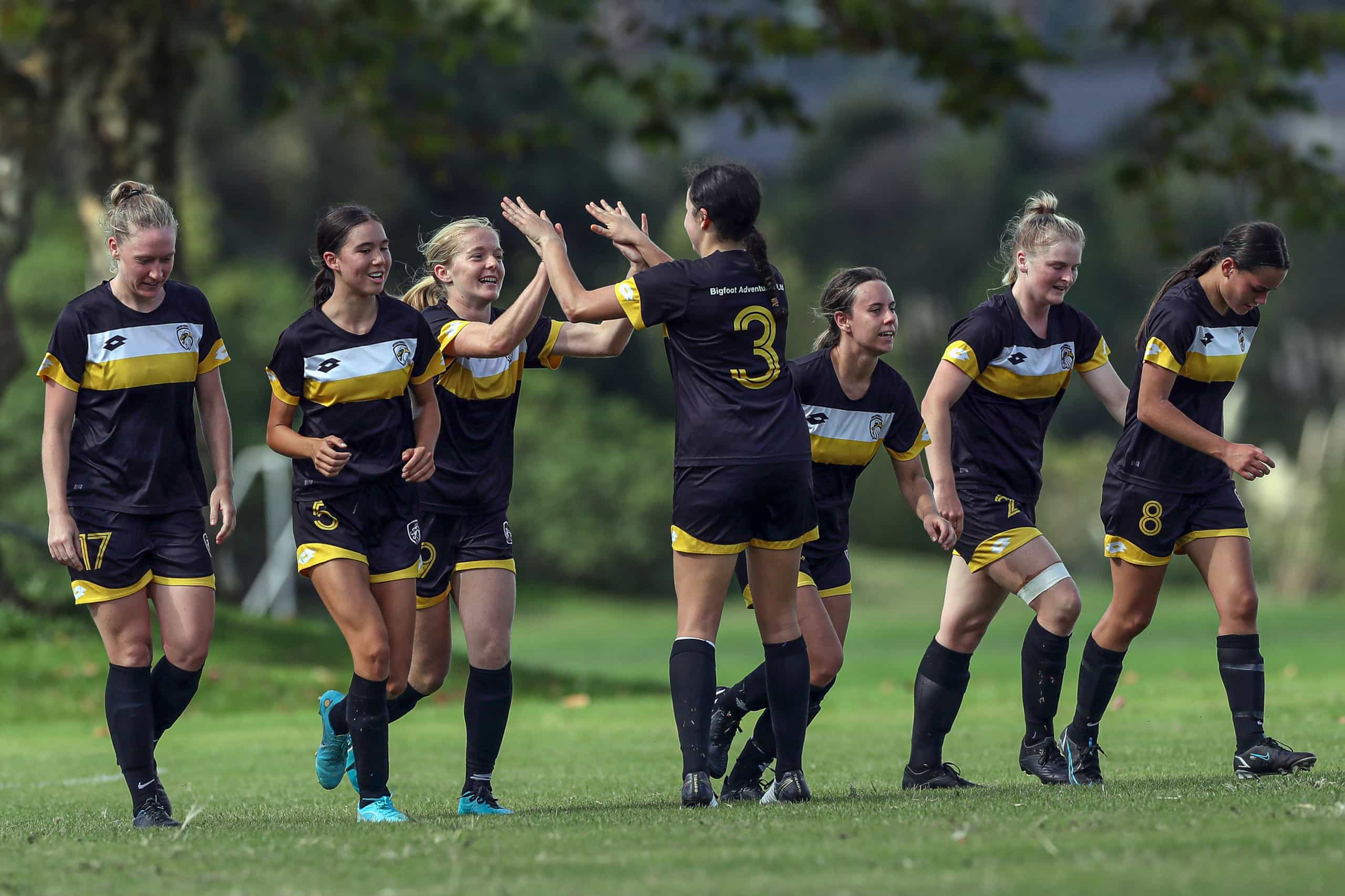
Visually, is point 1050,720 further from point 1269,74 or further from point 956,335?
point 1269,74

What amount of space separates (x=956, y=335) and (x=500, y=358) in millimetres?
1861

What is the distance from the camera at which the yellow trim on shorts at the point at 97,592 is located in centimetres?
694

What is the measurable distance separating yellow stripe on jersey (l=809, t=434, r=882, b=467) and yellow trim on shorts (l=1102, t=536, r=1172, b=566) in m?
1.06

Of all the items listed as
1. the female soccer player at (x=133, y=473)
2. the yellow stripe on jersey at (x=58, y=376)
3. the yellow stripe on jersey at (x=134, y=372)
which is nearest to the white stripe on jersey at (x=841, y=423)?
the female soccer player at (x=133, y=473)

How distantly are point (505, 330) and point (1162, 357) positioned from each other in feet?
8.79

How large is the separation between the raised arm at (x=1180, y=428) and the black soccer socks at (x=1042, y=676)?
3.09ft

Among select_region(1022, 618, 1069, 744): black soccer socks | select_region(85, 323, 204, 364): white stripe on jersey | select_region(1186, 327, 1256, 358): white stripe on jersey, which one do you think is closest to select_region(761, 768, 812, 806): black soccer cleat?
select_region(1022, 618, 1069, 744): black soccer socks

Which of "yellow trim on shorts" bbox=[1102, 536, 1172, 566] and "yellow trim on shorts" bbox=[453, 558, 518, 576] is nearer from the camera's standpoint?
"yellow trim on shorts" bbox=[453, 558, 518, 576]

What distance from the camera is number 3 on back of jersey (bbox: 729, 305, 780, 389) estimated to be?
22.7 ft

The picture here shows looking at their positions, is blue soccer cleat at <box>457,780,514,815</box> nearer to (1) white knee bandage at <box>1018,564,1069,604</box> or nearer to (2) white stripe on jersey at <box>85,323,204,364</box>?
(2) white stripe on jersey at <box>85,323,204,364</box>

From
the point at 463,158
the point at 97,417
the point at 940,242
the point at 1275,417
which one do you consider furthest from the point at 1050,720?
the point at 940,242

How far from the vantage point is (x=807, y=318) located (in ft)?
148

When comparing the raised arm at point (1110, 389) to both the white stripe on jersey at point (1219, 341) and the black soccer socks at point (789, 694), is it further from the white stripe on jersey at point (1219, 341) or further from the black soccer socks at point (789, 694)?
the black soccer socks at point (789, 694)

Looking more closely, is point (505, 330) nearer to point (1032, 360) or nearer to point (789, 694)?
point (789, 694)
